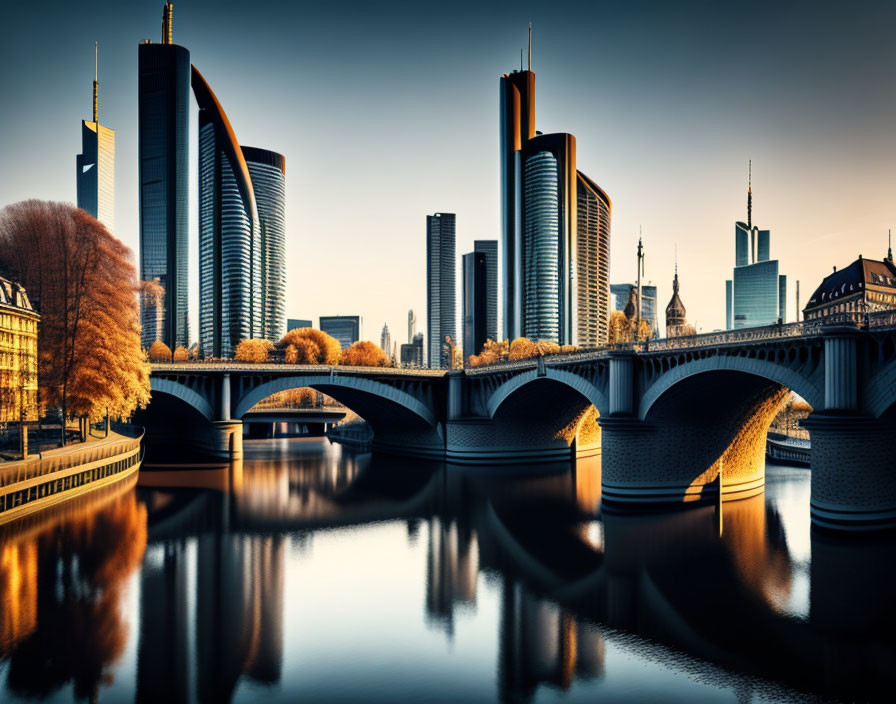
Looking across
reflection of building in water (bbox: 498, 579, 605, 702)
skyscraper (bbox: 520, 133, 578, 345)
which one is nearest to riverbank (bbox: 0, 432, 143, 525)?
reflection of building in water (bbox: 498, 579, 605, 702)

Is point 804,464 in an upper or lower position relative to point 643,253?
lower

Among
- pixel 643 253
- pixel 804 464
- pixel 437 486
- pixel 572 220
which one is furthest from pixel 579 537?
pixel 572 220

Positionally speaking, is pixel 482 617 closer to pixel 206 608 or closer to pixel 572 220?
pixel 206 608

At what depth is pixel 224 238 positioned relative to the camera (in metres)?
170

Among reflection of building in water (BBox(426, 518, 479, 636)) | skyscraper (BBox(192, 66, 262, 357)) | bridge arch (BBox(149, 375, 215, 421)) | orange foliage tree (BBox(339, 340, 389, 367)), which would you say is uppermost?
skyscraper (BBox(192, 66, 262, 357))

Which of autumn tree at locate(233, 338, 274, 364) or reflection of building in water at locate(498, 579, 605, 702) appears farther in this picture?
autumn tree at locate(233, 338, 274, 364)

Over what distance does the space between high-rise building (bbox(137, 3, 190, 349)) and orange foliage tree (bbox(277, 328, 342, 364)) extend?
63.3 metres

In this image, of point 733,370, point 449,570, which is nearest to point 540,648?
point 449,570

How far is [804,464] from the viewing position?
67.1m

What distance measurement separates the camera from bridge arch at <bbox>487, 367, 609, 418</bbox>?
51.2 m

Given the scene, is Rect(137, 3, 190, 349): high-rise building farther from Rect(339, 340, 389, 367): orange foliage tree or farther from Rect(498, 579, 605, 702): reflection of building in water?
Rect(498, 579, 605, 702): reflection of building in water

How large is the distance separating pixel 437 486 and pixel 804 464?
36.5 metres

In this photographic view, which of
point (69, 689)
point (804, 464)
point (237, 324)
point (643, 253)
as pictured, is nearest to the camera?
point (69, 689)

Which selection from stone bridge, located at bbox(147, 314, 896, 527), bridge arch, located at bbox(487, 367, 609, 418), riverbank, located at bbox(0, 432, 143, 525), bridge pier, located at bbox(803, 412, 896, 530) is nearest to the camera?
bridge pier, located at bbox(803, 412, 896, 530)
